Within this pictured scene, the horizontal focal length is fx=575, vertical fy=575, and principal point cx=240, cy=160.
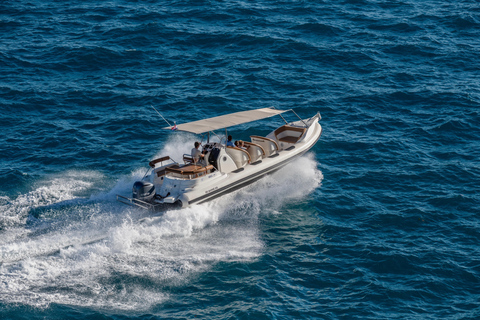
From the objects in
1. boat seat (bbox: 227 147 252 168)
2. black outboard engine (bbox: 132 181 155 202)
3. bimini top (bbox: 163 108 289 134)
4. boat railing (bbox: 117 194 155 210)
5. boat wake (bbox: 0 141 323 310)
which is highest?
bimini top (bbox: 163 108 289 134)

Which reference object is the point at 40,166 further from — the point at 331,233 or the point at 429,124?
the point at 429,124

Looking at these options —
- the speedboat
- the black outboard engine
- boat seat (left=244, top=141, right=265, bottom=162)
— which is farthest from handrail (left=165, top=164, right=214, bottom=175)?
boat seat (left=244, top=141, right=265, bottom=162)

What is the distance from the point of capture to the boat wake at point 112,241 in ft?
53.4

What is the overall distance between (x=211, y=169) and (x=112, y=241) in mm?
4863

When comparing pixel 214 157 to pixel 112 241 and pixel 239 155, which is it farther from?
pixel 112 241

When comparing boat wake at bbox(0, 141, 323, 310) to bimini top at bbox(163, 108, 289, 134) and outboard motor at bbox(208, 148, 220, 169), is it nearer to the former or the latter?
outboard motor at bbox(208, 148, 220, 169)

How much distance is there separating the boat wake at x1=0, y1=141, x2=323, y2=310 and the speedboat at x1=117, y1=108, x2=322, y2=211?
17.9 inches

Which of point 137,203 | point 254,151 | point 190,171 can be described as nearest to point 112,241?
point 137,203

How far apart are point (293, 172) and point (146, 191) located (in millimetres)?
6628

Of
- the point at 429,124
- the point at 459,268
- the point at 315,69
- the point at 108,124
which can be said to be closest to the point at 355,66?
the point at 315,69

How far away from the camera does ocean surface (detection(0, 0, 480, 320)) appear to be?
16.8 metres

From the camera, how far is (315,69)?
32.6 meters

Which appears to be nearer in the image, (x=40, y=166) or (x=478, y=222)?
(x=478, y=222)

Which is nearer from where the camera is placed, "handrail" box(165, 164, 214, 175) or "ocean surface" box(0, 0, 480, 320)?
"ocean surface" box(0, 0, 480, 320)
